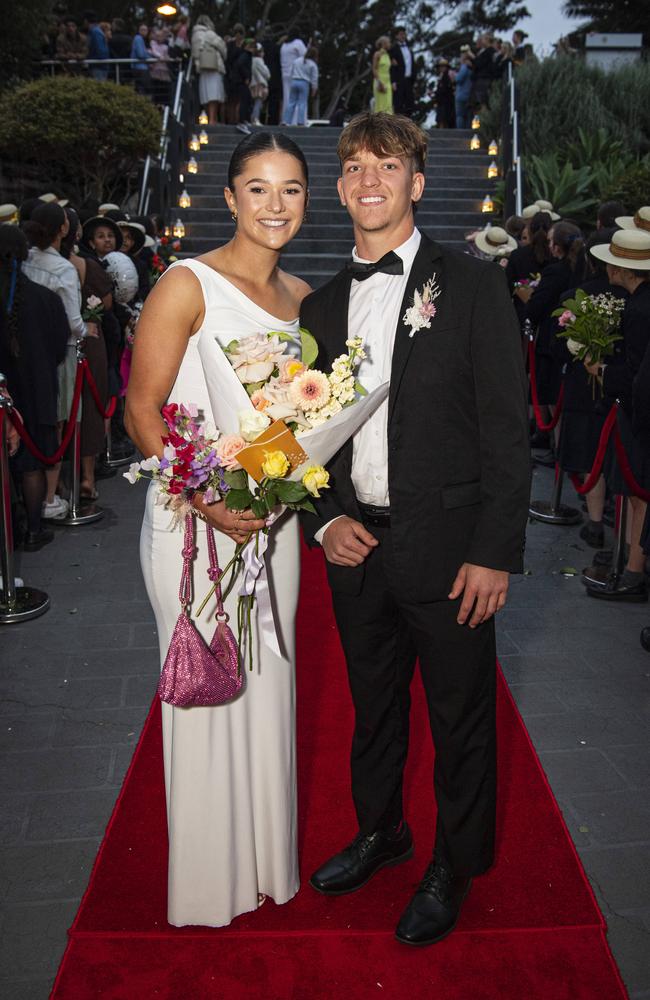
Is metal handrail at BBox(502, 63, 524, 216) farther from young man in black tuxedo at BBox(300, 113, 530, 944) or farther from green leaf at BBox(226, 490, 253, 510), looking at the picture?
green leaf at BBox(226, 490, 253, 510)

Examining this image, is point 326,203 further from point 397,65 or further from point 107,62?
point 107,62

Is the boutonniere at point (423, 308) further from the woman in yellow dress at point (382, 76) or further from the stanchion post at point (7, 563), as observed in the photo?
the woman in yellow dress at point (382, 76)

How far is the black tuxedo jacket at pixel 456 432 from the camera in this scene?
2488 millimetres

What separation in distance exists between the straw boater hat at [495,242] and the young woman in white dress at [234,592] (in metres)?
8.47

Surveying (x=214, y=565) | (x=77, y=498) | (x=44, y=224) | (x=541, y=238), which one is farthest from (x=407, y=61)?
(x=214, y=565)

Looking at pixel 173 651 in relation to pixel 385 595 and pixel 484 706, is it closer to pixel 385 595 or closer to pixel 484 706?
pixel 385 595

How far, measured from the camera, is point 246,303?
268 cm

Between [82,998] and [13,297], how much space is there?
460 centimetres

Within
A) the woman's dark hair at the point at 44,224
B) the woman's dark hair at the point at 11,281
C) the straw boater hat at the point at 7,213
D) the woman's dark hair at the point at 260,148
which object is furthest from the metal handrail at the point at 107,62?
the woman's dark hair at the point at 260,148

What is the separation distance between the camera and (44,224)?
6531 mm

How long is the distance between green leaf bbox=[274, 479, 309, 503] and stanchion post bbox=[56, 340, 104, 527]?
191 inches

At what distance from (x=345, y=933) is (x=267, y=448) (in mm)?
1551

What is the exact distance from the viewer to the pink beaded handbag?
8.29 ft

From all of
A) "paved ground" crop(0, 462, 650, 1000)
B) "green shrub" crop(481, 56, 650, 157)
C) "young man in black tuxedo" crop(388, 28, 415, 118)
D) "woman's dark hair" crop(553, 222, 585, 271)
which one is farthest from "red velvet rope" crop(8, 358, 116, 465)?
"young man in black tuxedo" crop(388, 28, 415, 118)
